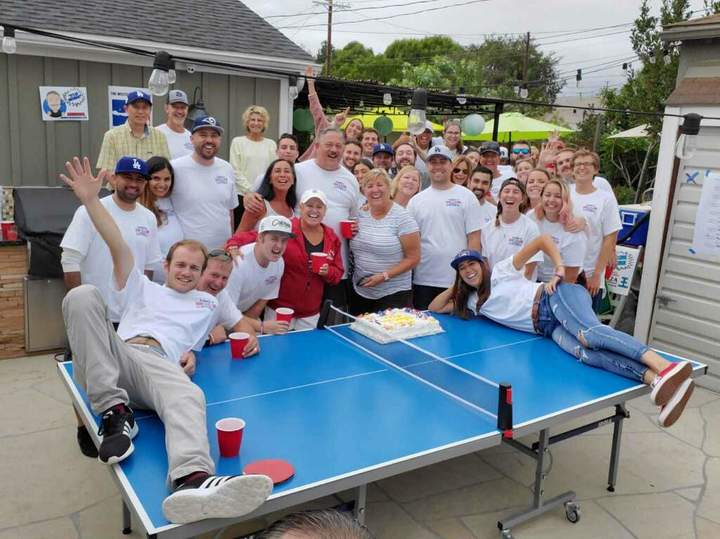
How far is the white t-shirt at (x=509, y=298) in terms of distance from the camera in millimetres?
5039

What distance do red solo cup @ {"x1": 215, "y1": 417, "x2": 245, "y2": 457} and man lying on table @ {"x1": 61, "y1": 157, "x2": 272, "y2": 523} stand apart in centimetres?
8

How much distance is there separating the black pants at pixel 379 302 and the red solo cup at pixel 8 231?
356 centimetres

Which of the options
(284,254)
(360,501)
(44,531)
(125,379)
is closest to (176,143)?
(284,254)

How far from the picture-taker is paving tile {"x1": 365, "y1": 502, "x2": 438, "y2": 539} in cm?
388

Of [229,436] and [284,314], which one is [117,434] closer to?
[229,436]

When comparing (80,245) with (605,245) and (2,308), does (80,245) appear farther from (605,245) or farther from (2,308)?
(605,245)

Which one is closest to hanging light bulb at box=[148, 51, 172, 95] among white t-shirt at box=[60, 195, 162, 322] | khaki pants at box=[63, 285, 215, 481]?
white t-shirt at box=[60, 195, 162, 322]

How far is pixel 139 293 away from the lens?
12.7 ft

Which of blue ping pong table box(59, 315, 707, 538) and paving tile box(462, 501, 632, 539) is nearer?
blue ping pong table box(59, 315, 707, 538)

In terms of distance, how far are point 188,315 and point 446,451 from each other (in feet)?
5.90

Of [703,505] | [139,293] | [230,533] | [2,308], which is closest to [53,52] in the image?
[2,308]

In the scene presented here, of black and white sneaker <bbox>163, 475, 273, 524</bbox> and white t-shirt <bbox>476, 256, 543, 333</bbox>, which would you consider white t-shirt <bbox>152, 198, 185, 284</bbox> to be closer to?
white t-shirt <bbox>476, 256, 543, 333</bbox>

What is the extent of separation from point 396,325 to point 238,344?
1.20m

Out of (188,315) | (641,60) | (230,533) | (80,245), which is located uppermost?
(641,60)
